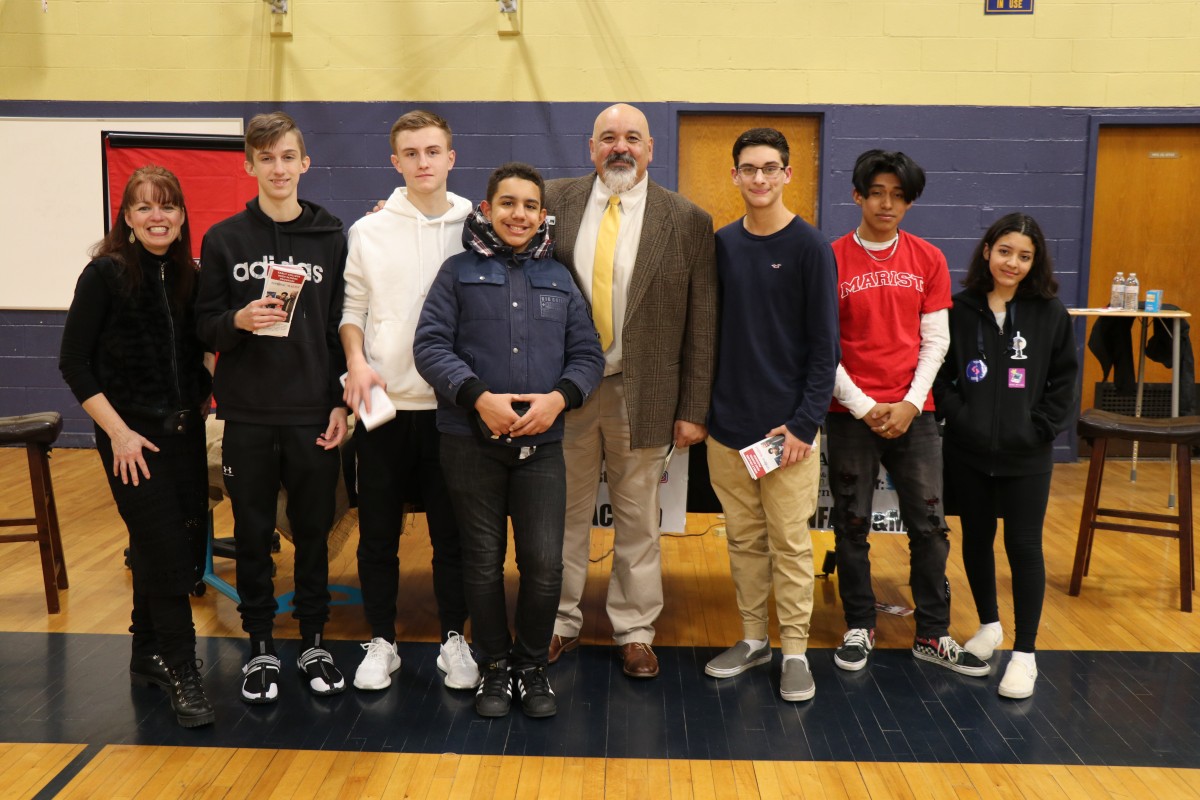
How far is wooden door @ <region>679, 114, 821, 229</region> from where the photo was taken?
622 centimetres

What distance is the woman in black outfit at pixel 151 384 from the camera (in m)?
2.59

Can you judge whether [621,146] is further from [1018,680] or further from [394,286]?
[1018,680]

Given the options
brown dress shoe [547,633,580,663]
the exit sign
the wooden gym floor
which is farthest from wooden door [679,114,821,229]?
brown dress shoe [547,633,580,663]

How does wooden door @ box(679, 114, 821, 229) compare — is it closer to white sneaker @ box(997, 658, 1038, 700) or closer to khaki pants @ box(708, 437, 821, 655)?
khaki pants @ box(708, 437, 821, 655)

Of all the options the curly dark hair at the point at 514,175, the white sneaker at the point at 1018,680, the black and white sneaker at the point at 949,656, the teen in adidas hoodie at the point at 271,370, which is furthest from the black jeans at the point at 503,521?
the white sneaker at the point at 1018,680

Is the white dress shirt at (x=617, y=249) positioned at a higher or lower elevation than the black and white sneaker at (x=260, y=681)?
higher

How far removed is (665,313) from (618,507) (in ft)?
2.12

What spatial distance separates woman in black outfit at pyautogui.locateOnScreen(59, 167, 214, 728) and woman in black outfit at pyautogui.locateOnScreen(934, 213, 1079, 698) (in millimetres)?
2267

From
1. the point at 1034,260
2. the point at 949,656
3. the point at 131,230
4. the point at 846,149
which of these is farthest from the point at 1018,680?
the point at 846,149

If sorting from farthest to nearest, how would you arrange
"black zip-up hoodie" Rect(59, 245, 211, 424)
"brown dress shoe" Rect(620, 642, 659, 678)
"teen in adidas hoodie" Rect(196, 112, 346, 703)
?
1. "brown dress shoe" Rect(620, 642, 659, 678)
2. "teen in adidas hoodie" Rect(196, 112, 346, 703)
3. "black zip-up hoodie" Rect(59, 245, 211, 424)

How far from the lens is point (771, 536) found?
298cm

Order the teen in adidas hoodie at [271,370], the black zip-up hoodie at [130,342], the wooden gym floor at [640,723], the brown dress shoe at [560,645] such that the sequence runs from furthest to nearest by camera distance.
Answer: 1. the brown dress shoe at [560,645]
2. the teen in adidas hoodie at [271,370]
3. the black zip-up hoodie at [130,342]
4. the wooden gym floor at [640,723]

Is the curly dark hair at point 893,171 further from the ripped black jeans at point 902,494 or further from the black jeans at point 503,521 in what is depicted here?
the black jeans at point 503,521

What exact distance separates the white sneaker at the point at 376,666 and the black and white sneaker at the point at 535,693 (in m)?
0.43
